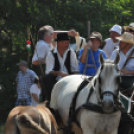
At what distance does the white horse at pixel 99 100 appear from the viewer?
5.21 m

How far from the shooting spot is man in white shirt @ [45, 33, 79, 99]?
22.2ft

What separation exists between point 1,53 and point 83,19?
11.8 ft

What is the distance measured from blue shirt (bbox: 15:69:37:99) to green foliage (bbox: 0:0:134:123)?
3048mm

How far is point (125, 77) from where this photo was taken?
6.41m

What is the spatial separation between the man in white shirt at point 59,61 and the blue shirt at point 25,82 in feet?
12.8

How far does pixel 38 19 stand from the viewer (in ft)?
46.6

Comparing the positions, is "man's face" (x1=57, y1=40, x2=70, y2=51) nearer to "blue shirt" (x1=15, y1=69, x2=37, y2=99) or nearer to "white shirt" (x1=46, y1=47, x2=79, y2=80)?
"white shirt" (x1=46, y1=47, x2=79, y2=80)

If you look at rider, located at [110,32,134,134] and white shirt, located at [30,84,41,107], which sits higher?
rider, located at [110,32,134,134]

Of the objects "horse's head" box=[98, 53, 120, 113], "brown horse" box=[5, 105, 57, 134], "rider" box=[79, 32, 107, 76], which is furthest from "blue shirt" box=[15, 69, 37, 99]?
"brown horse" box=[5, 105, 57, 134]

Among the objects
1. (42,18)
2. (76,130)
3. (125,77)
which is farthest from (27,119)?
(42,18)

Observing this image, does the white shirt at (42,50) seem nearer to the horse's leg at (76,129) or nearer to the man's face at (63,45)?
the man's face at (63,45)

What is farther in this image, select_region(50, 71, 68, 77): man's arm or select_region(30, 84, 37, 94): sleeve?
select_region(30, 84, 37, 94): sleeve

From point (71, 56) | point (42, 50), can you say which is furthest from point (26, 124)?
point (42, 50)

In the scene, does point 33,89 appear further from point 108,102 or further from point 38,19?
point 108,102
